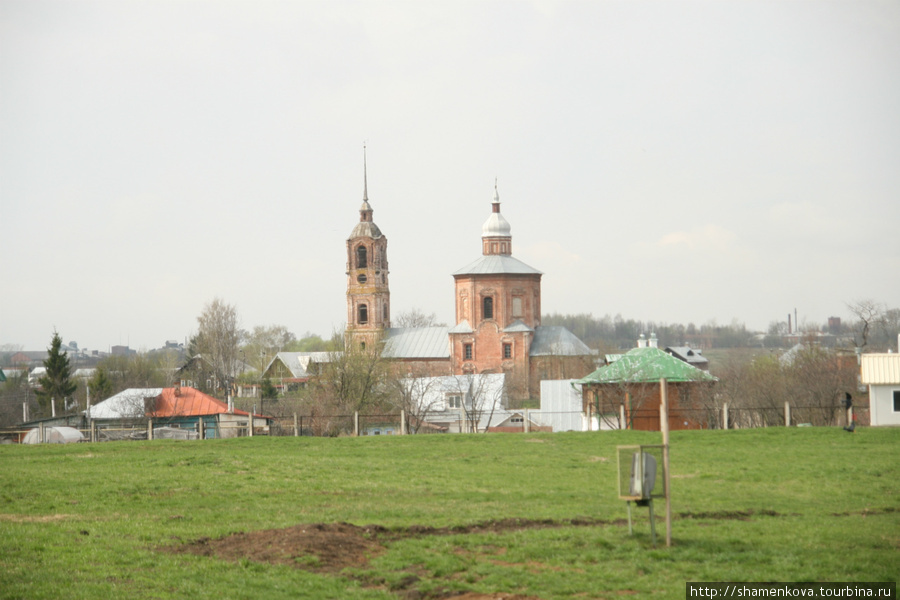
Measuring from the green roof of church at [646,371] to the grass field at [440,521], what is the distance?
14.8 meters

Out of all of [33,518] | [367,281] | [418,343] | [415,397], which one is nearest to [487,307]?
[418,343]

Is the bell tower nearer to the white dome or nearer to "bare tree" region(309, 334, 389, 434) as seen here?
the white dome

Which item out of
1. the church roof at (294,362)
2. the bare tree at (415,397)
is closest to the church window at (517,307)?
the bare tree at (415,397)

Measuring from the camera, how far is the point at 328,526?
1396cm

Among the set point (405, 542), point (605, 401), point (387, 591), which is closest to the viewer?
point (387, 591)

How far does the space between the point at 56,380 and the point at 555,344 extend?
34482 mm

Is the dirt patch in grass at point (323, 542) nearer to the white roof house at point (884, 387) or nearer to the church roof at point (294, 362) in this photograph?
the white roof house at point (884, 387)

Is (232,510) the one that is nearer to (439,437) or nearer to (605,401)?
(439,437)

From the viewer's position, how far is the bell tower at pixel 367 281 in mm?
84812

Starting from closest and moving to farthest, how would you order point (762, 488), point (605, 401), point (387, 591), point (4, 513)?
point (387, 591)
point (4, 513)
point (762, 488)
point (605, 401)

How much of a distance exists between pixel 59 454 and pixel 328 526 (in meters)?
14.6

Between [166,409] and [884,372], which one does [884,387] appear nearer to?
[884,372]

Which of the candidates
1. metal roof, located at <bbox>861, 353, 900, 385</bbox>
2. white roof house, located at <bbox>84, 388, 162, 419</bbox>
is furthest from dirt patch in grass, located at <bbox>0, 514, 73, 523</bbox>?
white roof house, located at <bbox>84, 388, 162, 419</bbox>

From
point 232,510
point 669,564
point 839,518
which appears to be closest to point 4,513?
point 232,510
